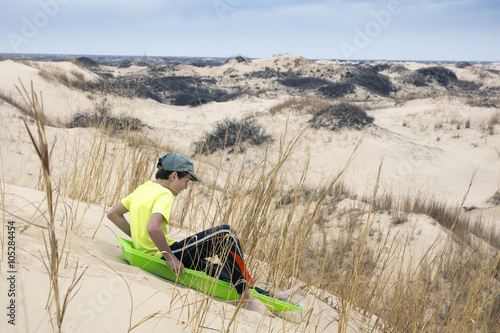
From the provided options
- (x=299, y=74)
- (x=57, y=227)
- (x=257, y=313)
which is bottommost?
(x=257, y=313)

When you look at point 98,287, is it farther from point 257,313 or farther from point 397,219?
point 397,219

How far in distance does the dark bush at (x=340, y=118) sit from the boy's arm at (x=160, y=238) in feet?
32.5

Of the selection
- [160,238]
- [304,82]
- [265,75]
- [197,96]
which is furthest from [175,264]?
[265,75]

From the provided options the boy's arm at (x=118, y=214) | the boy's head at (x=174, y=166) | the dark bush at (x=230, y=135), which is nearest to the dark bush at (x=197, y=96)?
the dark bush at (x=230, y=135)

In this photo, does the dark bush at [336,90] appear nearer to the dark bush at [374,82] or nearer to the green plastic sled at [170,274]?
the dark bush at [374,82]

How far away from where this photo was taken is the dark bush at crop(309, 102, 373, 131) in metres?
11.8

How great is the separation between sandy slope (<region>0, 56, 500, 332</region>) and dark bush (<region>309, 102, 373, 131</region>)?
33 centimetres

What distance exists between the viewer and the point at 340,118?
39.3ft

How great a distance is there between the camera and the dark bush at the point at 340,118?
1176cm

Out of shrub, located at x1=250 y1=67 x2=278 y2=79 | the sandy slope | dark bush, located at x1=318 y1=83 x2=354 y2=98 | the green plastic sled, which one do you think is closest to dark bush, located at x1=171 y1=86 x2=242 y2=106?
the sandy slope

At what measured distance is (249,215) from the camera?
2.26 meters

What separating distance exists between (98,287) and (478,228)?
4.97m

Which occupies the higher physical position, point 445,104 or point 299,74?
point 299,74

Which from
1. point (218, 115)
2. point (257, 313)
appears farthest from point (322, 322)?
point (218, 115)
